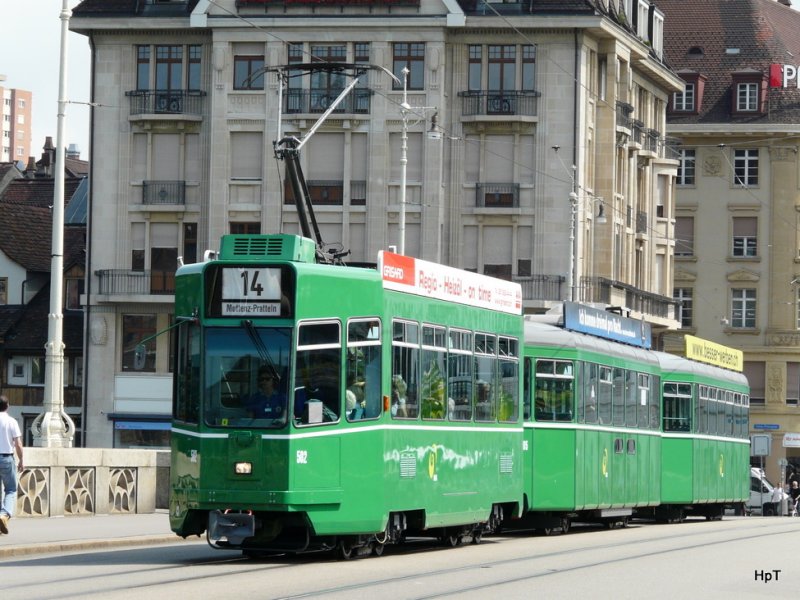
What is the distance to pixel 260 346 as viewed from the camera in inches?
715

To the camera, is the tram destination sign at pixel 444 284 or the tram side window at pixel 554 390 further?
the tram side window at pixel 554 390

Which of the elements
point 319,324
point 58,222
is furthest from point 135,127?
point 319,324

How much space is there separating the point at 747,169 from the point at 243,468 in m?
68.5

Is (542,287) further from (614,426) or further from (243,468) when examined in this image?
(243,468)

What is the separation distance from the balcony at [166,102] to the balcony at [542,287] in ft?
38.1

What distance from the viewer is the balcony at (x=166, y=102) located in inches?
2378

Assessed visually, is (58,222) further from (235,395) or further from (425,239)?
(425,239)

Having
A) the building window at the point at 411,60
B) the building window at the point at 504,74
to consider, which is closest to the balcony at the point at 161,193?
the building window at the point at 411,60

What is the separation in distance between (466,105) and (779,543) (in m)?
35.1

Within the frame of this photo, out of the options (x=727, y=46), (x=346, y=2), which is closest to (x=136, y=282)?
(x=346, y=2)

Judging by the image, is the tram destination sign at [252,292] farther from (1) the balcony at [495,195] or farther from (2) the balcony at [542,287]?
(1) the balcony at [495,195]

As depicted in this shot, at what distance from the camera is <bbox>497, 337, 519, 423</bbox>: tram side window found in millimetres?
23344

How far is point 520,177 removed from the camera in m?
59.2

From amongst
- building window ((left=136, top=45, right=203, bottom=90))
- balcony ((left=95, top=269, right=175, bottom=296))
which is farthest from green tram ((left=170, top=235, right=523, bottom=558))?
building window ((left=136, top=45, right=203, bottom=90))
